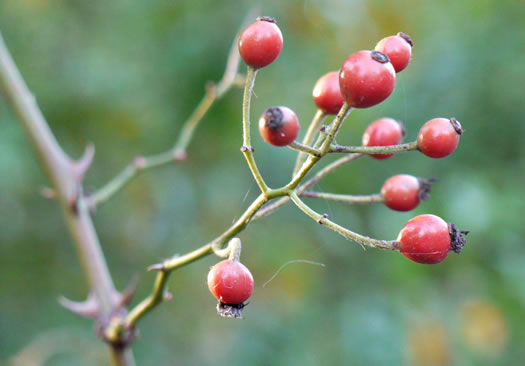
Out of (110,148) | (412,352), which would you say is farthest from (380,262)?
(110,148)

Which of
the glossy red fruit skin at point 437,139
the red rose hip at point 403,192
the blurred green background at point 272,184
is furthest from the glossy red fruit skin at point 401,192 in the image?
the blurred green background at point 272,184

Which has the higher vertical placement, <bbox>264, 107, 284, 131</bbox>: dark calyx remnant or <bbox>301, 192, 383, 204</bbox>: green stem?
<bbox>264, 107, 284, 131</bbox>: dark calyx remnant

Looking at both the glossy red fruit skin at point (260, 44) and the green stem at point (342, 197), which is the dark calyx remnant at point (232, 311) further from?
the glossy red fruit skin at point (260, 44)

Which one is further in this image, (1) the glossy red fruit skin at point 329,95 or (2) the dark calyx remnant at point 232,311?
(1) the glossy red fruit skin at point 329,95

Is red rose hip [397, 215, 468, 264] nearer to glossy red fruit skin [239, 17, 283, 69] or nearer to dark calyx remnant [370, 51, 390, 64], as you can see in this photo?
dark calyx remnant [370, 51, 390, 64]

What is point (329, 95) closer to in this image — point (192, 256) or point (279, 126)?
point (279, 126)

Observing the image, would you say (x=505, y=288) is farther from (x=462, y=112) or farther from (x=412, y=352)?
(x=462, y=112)

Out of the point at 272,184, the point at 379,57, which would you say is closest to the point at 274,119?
the point at 379,57

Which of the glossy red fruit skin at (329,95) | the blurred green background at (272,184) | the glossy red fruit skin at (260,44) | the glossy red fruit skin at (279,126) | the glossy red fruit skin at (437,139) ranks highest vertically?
the glossy red fruit skin at (260,44)

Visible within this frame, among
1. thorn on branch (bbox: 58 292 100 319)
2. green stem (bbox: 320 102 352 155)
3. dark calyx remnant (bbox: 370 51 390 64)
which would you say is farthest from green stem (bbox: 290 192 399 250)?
thorn on branch (bbox: 58 292 100 319)
